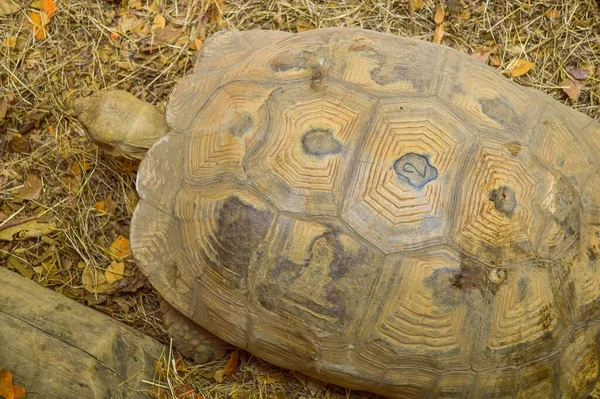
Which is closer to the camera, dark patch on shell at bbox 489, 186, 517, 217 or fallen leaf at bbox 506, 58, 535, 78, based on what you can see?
dark patch on shell at bbox 489, 186, 517, 217

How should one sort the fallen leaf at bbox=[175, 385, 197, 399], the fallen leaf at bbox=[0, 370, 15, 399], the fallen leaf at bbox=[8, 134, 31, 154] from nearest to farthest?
the fallen leaf at bbox=[0, 370, 15, 399], the fallen leaf at bbox=[175, 385, 197, 399], the fallen leaf at bbox=[8, 134, 31, 154]

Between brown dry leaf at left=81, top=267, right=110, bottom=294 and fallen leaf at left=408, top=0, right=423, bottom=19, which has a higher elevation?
fallen leaf at left=408, top=0, right=423, bottom=19

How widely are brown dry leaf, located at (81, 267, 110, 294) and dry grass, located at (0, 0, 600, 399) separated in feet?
0.07

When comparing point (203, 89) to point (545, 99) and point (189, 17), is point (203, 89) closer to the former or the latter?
point (189, 17)

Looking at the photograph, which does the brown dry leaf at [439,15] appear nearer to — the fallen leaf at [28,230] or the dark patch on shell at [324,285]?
the dark patch on shell at [324,285]

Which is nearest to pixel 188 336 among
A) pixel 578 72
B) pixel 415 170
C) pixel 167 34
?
pixel 415 170

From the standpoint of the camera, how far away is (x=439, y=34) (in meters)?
4.14

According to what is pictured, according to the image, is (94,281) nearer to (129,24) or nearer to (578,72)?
(129,24)

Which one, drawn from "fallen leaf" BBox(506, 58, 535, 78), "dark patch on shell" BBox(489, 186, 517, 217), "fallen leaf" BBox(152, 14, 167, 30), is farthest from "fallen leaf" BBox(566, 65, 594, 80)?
"fallen leaf" BBox(152, 14, 167, 30)

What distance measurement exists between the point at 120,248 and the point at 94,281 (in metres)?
0.26

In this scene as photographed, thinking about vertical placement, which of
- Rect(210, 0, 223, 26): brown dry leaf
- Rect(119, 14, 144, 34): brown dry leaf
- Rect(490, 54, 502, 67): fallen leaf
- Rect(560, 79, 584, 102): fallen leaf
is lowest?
Rect(560, 79, 584, 102): fallen leaf

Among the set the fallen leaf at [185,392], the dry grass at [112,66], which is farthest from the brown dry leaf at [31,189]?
the fallen leaf at [185,392]

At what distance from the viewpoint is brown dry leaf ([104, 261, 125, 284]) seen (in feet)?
12.6

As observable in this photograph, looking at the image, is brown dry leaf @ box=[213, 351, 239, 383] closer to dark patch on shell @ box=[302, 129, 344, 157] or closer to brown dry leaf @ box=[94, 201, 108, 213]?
brown dry leaf @ box=[94, 201, 108, 213]
